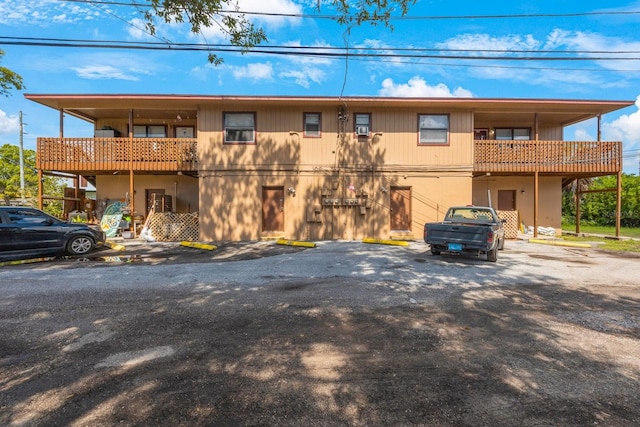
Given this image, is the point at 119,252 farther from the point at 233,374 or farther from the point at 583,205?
the point at 583,205

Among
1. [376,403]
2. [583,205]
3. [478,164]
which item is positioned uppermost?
[478,164]

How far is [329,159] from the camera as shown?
1488 centimetres

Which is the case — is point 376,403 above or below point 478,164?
below

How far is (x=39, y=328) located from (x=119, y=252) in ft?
25.3

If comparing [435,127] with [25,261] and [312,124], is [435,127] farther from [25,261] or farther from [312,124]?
[25,261]

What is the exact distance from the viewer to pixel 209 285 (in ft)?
21.9

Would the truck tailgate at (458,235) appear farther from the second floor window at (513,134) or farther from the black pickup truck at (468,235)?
the second floor window at (513,134)

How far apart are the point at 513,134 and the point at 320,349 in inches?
724

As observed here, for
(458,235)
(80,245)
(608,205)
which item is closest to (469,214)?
(458,235)

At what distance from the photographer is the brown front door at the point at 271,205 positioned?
14922mm

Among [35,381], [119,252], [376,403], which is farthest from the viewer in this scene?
[119,252]

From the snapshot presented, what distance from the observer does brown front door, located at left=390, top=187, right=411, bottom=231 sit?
15.1 m

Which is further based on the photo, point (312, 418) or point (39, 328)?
point (39, 328)

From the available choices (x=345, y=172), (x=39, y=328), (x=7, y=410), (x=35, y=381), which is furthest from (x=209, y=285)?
(x=345, y=172)
